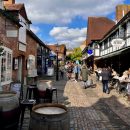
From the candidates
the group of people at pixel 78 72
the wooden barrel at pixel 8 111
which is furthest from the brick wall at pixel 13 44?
the wooden barrel at pixel 8 111

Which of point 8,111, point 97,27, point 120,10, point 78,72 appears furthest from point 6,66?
point 97,27

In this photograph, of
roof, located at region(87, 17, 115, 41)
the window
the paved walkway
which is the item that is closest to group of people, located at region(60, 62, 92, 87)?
the paved walkway

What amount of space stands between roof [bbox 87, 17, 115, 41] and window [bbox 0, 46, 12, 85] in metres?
29.1

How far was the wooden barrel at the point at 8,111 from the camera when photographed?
586 cm

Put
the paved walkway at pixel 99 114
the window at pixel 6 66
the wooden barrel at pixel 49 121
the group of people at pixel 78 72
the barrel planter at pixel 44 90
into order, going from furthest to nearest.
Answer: the group of people at pixel 78 72 < the window at pixel 6 66 < the barrel planter at pixel 44 90 < the paved walkway at pixel 99 114 < the wooden barrel at pixel 49 121

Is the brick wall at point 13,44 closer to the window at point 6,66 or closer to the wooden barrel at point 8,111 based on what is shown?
the window at point 6,66

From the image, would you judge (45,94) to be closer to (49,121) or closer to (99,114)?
Result: (99,114)

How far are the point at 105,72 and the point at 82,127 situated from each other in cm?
812

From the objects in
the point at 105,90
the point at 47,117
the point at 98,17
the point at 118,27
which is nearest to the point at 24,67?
the point at 105,90

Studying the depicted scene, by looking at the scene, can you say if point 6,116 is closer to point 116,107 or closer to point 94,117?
point 94,117

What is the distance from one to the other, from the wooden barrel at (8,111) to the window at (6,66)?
6.08 m

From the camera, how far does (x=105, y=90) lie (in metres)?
16.3

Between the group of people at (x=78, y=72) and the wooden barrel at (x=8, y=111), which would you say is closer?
the wooden barrel at (x=8, y=111)

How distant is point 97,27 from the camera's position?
45594 mm
